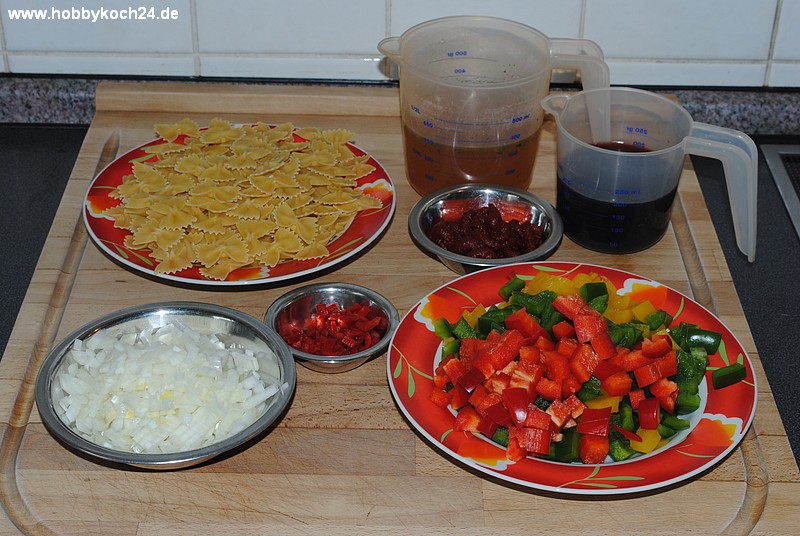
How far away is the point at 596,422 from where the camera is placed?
3.51 feet

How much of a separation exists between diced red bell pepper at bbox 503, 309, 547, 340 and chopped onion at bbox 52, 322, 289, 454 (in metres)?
0.31

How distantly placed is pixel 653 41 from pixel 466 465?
1.18 meters

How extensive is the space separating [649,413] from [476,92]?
62cm

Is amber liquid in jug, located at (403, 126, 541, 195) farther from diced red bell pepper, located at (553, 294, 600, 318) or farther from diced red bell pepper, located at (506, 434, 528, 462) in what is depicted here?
diced red bell pepper, located at (506, 434, 528, 462)

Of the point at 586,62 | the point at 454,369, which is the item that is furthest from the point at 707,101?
the point at 454,369

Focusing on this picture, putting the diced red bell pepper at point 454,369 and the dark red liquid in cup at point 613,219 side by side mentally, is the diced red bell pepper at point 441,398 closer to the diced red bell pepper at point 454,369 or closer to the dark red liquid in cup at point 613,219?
the diced red bell pepper at point 454,369

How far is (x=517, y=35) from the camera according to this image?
1586mm

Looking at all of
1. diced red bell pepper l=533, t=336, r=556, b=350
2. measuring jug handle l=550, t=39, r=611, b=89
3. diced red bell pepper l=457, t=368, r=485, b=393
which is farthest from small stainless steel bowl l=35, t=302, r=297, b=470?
measuring jug handle l=550, t=39, r=611, b=89

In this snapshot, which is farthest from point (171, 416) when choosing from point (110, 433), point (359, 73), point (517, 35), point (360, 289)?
point (359, 73)

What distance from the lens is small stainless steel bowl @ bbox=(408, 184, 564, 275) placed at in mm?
1390

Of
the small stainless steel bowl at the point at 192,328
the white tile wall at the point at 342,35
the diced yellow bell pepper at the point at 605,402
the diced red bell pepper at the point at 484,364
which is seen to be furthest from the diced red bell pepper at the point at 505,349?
the white tile wall at the point at 342,35

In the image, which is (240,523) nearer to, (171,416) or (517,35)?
(171,416)

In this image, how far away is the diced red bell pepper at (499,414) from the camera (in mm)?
1077

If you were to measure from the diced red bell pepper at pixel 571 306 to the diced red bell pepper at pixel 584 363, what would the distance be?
64 mm
